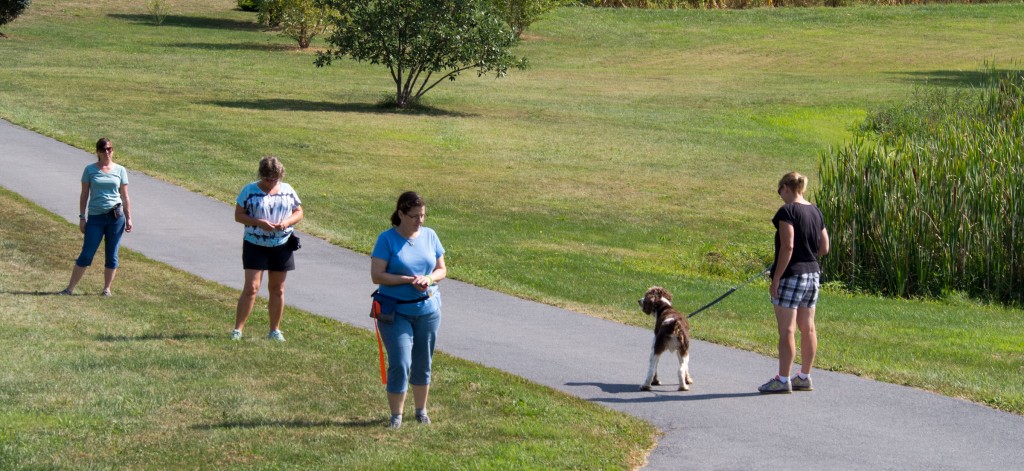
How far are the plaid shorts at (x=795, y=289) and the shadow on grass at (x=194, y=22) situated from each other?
165 feet

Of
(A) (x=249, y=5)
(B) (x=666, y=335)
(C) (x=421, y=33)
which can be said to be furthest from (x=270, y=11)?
(B) (x=666, y=335)

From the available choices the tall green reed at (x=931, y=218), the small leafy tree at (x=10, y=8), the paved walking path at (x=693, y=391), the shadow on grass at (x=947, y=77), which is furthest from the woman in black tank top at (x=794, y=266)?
the small leafy tree at (x=10, y=8)

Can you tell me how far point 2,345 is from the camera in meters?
10.9

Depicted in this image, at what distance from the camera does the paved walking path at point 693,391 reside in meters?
8.84

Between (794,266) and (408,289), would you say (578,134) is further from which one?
(408,289)

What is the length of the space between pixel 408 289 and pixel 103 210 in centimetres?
619

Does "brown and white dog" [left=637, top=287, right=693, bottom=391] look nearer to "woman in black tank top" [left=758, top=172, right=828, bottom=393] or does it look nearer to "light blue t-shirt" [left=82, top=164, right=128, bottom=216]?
"woman in black tank top" [left=758, top=172, right=828, bottom=393]

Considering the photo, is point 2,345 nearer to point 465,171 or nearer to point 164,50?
point 465,171

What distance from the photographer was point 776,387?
1049 centimetres

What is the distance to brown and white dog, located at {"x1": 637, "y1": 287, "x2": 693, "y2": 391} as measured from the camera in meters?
10.3

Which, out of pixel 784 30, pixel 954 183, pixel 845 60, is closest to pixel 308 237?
pixel 954 183

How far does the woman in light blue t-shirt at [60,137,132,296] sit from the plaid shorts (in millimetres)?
7171

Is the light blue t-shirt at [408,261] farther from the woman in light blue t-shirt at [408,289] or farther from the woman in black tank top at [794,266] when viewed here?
the woman in black tank top at [794,266]

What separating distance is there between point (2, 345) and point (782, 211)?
6706 mm
